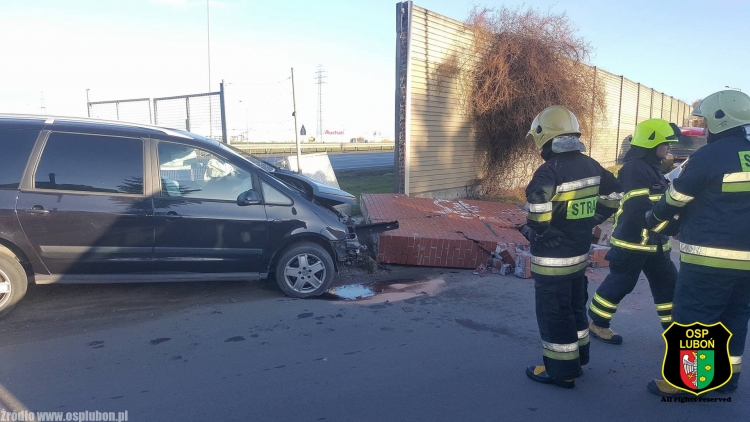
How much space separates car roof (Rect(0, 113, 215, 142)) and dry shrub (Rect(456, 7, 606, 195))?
7.78 metres

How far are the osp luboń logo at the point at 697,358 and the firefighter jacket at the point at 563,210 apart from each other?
777 millimetres

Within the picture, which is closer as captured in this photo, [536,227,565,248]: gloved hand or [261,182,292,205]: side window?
[536,227,565,248]: gloved hand

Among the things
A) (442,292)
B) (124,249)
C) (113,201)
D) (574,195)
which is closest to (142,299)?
(124,249)

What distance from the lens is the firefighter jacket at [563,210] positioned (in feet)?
11.5

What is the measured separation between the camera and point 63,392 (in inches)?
139

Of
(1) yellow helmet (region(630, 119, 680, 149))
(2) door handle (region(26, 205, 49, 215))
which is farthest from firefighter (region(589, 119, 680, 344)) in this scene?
(2) door handle (region(26, 205, 49, 215))

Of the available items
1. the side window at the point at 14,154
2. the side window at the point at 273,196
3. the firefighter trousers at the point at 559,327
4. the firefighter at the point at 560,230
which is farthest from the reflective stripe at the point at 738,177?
the side window at the point at 14,154

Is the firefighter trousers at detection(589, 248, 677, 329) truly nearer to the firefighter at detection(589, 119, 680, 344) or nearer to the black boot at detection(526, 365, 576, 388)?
the firefighter at detection(589, 119, 680, 344)

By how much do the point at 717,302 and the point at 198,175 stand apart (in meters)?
4.59

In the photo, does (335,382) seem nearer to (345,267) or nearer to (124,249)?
(124,249)

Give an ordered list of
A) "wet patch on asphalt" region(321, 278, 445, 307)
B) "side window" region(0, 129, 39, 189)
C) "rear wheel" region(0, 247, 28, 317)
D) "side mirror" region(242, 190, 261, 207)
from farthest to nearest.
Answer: "wet patch on asphalt" region(321, 278, 445, 307), "side mirror" region(242, 190, 261, 207), "side window" region(0, 129, 39, 189), "rear wheel" region(0, 247, 28, 317)

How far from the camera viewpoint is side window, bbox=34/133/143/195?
16.1 feet

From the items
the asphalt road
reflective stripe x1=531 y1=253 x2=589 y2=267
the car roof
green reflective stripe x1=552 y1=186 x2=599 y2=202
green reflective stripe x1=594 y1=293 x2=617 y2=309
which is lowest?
the asphalt road

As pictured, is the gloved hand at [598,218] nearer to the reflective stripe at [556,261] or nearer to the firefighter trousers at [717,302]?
the reflective stripe at [556,261]
